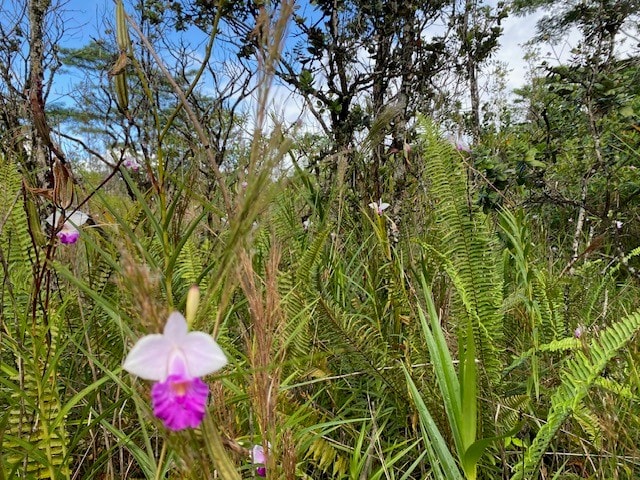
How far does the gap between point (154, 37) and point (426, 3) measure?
99.5 inches

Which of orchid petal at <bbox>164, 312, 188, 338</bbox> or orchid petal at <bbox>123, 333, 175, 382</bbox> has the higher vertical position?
orchid petal at <bbox>164, 312, 188, 338</bbox>

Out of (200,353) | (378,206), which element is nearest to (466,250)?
(378,206)

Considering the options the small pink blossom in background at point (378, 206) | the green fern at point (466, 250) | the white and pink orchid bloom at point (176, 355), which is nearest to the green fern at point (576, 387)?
the green fern at point (466, 250)

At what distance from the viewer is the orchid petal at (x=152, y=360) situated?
37 cm

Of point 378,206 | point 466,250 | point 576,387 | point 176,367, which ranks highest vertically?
point 378,206

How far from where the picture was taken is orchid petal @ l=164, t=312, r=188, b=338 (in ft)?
1.25

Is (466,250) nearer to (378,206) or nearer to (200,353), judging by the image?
(378,206)

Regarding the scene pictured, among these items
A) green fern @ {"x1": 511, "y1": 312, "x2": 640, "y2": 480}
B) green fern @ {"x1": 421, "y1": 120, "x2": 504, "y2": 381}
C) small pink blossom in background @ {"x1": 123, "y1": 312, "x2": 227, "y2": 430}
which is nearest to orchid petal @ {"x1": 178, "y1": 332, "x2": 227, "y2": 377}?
small pink blossom in background @ {"x1": 123, "y1": 312, "x2": 227, "y2": 430}

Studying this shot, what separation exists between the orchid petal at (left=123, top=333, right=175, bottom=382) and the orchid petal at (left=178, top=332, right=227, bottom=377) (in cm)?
1

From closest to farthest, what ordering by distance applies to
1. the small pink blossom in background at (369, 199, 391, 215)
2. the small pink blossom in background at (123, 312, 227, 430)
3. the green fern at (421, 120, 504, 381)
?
the small pink blossom in background at (123, 312, 227, 430)
the green fern at (421, 120, 504, 381)
the small pink blossom in background at (369, 199, 391, 215)

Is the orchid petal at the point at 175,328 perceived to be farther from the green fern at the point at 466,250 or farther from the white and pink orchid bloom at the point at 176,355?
the green fern at the point at 466,250

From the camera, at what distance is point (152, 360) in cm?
39

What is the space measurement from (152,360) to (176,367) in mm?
23

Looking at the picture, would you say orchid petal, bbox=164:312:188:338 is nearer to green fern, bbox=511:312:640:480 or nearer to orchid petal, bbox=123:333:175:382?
orchid petal, bbox=123:333:175:382
